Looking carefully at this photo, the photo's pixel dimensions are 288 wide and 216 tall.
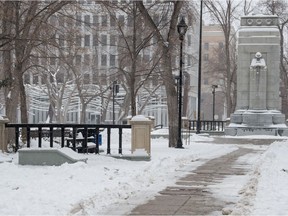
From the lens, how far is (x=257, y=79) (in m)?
37.8

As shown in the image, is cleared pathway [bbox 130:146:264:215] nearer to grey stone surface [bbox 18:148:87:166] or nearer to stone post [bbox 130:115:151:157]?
stone post [bbox 130:115:151:157]

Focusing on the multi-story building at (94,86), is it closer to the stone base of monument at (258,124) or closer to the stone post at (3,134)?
the stone base of monument at (258,124)

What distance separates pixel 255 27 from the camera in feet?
126

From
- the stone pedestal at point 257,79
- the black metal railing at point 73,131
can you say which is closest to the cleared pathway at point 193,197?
the black metal railing at point 73,131

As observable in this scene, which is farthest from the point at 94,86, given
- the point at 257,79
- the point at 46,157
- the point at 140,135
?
the point at 46,157

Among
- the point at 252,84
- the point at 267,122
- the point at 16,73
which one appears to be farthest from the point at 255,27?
the point at 16,73

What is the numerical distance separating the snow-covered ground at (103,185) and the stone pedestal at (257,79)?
2109cm

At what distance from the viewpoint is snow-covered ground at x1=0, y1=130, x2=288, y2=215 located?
841 cm

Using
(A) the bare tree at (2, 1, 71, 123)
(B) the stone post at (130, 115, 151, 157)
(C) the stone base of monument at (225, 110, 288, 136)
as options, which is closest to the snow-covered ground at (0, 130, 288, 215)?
(B) the stone post at (130, 115, 151, 157)

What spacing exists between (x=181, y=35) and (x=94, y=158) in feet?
26.3

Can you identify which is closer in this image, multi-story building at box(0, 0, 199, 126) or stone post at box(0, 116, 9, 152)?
stone post at box(0, 116, 9, 152)

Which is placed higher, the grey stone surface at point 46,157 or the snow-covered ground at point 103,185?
the grey stone surface at point 46,157

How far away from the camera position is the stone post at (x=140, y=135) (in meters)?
16.3

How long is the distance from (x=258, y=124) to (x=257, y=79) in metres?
A: 3.13
